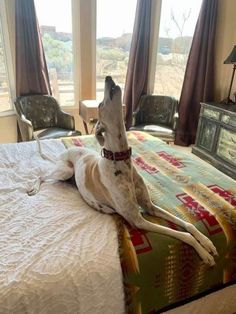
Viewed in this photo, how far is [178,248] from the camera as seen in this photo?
113 cm

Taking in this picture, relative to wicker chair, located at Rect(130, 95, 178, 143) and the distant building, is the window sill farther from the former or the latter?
wicker chair, located at Rect(130, 95, 178, 143)

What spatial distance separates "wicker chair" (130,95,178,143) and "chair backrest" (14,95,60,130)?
115cm

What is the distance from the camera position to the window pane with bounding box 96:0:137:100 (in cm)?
370

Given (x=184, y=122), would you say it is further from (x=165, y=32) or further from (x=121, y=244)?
(x=121, y=244)

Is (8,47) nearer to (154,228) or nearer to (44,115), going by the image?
(44,115)

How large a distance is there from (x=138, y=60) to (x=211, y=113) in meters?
1.37

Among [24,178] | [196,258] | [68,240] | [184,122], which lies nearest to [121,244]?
[68,240]

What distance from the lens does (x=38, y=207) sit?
139 cm

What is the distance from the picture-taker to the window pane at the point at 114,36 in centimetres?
370

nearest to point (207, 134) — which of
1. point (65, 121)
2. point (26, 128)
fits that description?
point (65, 121)

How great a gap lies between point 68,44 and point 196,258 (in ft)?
11.6

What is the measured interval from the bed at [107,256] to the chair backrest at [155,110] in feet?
7.45

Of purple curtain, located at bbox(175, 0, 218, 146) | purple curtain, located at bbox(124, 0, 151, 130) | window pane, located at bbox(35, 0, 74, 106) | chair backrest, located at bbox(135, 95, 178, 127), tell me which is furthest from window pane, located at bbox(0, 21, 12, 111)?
purple curtain, located at bbox(175, 0, 218, 146)

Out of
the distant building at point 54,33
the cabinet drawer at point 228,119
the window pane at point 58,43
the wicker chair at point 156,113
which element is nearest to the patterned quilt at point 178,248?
the cabinet drawer at point 228,119
